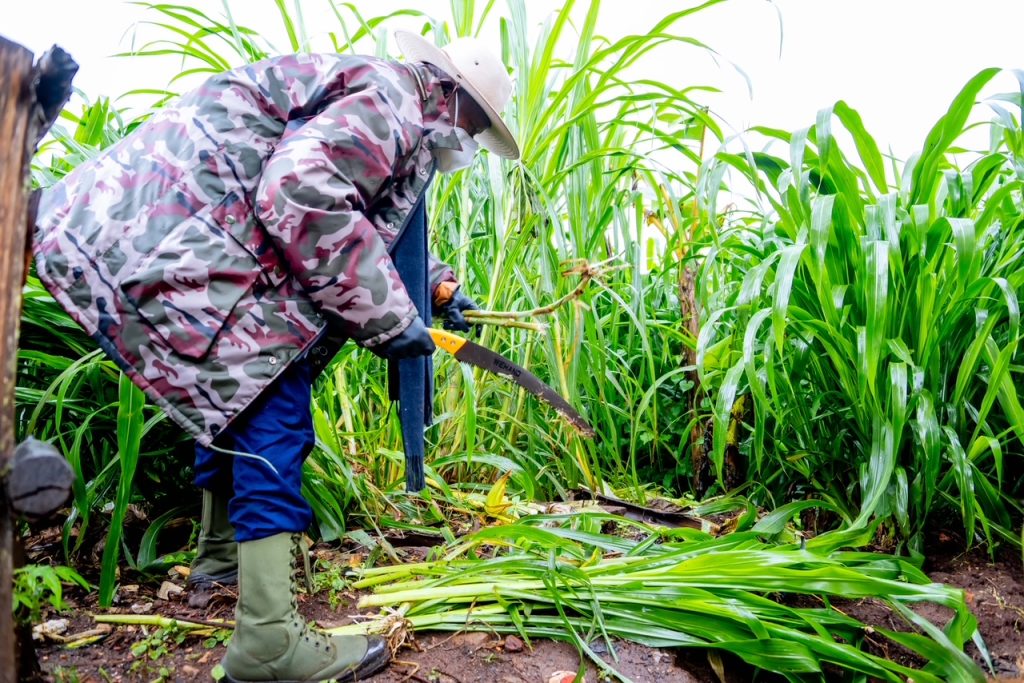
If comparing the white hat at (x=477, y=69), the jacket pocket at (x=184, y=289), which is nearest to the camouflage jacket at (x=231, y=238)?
the jacket pocket at (x=184, y=289)

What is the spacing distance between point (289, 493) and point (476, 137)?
0.90 meters

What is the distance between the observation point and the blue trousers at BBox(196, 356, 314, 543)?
48.3 inches

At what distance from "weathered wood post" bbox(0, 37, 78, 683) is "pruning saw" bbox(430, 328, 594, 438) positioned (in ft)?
2.32

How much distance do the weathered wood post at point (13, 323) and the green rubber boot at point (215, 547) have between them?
719 millimetres

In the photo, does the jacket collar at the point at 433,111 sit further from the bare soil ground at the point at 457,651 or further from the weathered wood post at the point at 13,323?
the bare soil ground at the point at 457,651

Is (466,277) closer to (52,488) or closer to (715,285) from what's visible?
(715,285)

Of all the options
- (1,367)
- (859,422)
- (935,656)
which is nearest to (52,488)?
(1,367)

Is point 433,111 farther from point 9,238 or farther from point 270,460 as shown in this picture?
point 9,238

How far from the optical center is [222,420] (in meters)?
1.21

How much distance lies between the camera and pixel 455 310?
1.81 meters

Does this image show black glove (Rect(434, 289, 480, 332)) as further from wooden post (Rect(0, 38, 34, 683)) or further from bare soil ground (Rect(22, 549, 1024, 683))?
wooden post (Rect(0, 38, 34, 683))

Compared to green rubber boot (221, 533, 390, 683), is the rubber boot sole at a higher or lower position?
lower

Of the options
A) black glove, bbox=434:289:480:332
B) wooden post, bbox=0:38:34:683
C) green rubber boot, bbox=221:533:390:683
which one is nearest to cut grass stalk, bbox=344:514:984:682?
green rubber boot, bbox=221:533:390:683

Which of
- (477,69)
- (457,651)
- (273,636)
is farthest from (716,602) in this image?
(477,69)
